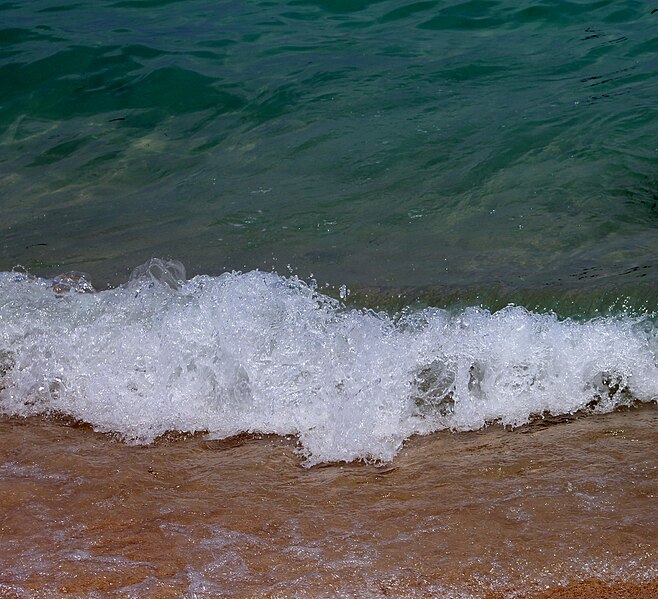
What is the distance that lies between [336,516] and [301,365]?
1.12m

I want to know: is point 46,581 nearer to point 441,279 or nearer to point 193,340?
point 193,340

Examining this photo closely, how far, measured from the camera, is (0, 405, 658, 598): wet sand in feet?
8.57

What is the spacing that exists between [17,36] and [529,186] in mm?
5873

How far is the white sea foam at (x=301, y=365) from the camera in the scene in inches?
148

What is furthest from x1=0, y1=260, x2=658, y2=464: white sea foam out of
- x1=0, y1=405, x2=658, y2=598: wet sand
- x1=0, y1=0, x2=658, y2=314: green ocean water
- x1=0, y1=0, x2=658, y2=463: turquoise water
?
x1=0, y1=0, x2=658, y2=314: green ocean water

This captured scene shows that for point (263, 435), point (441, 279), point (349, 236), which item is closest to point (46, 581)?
point (263, 435)

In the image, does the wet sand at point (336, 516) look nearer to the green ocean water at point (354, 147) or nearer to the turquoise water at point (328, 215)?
the turquoise water at point (328, 215)

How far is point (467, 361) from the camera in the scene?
396 centimetres

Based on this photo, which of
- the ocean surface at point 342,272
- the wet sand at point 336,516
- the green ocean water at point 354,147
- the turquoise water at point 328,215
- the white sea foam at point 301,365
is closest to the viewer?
the wet sand at point 336,516

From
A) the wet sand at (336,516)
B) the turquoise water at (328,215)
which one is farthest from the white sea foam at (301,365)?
the wet sand at (336,516)

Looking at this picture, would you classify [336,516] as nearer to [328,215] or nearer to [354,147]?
[328,215]

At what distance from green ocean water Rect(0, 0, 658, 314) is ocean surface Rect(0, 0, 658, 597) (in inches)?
1.0

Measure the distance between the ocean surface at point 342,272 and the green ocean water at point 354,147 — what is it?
1.0 inches

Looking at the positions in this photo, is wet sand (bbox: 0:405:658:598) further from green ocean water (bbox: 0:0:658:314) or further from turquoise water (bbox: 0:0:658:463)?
green ocean water (bbox: 0:0:658:314)
